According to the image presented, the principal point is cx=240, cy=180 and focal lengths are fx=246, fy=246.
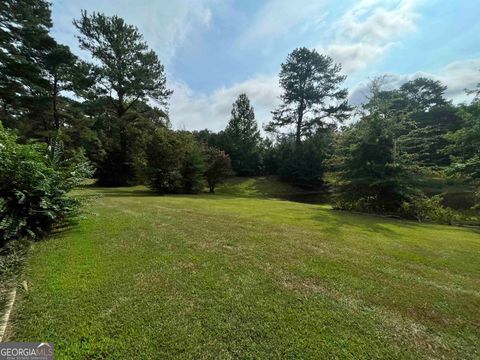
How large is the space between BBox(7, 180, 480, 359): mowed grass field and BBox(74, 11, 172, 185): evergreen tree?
19658 mm

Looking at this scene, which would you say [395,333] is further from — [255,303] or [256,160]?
[256,160]

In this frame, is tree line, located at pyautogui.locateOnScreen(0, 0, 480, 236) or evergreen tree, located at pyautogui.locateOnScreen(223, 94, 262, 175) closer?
tree line, located at pyautogui.locateOnScreen(0, 0, 480, 236)

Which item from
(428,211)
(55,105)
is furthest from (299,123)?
(55,105)

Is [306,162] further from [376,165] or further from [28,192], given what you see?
[28,192]

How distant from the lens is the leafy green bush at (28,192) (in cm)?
425

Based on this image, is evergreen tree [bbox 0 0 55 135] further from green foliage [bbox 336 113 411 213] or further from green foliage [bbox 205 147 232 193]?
green foliage [bbox 336 113 411 213]

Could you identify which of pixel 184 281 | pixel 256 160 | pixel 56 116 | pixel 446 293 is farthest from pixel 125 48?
pixel 446 293

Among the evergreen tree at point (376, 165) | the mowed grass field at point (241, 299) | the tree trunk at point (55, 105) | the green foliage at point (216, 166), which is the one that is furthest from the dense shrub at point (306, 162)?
the mowed grass field at point (241, 299)

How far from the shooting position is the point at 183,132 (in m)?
18.1

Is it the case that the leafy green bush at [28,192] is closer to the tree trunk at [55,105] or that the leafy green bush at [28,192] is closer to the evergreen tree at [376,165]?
the evergreen tree at [376,165]

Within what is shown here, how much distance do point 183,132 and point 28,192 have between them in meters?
14.1

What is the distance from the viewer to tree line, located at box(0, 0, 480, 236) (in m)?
11.0

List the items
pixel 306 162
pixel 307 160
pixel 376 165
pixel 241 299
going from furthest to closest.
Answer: pixel 307 160
pixel 306 162
pixel 376 165
pixel 241 299

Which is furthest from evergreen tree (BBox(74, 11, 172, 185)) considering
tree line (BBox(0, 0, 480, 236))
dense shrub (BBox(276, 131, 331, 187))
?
dense shrub (BBox(276, 131, 331, 187))
